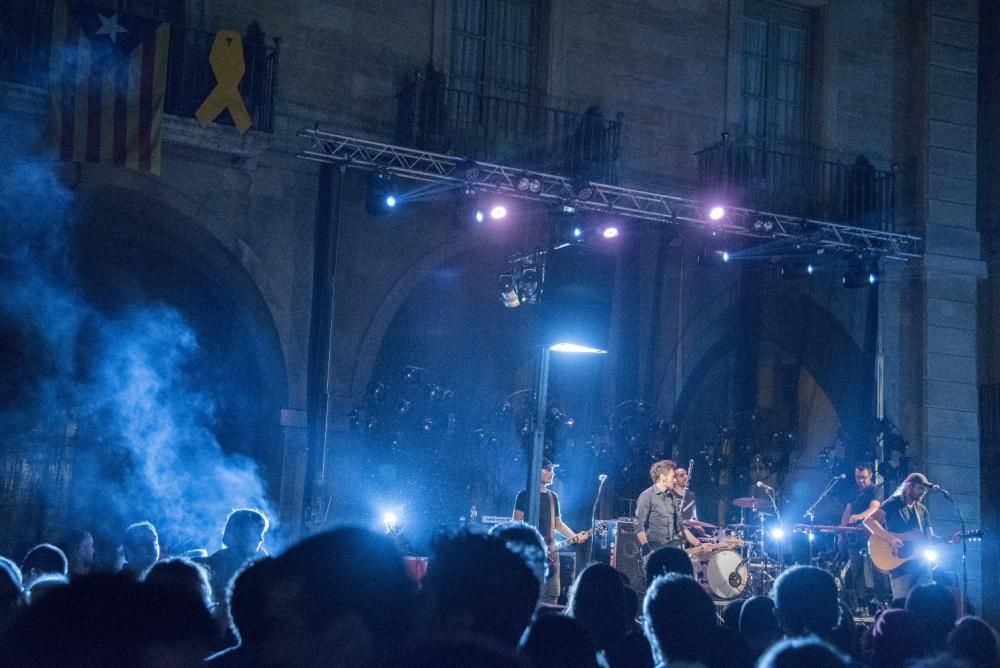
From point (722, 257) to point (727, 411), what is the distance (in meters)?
2.80

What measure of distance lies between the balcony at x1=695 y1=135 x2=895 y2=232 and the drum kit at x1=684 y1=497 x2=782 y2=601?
4724 mm

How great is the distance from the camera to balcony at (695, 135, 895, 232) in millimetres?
17047

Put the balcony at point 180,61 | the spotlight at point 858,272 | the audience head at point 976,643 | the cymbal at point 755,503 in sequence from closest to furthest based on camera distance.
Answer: the audience head at point 976,643
the balcony at point 180,61
the cymbal at point 755,503
the spotlight at point 858,272

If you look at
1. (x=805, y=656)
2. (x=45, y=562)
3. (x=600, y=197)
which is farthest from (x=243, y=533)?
(x=600, y=197)

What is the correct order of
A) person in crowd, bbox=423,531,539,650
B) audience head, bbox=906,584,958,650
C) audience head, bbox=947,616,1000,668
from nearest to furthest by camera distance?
person in crowd, bbox=423,531,539,650 < audience head, bbox=947,616,1000,668 < audience head, bbox=906,584,958,650

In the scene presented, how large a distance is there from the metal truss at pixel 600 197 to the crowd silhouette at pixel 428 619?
8.47 m

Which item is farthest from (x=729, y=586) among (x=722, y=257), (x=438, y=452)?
(x=722, y=257)

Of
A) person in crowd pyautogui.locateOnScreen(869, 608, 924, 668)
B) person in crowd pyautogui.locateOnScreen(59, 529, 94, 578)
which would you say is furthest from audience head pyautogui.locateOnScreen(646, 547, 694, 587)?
person in crowd pyautogui.locateOnScreen(59, 529, 94, 578)

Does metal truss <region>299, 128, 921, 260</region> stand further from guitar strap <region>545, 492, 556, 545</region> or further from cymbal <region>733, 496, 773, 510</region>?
guitar strap <region>545, 492, 556, 545</region>

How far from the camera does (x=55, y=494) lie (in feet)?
46.2

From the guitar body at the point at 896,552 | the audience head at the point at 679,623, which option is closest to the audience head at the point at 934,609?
the audience head at the point at 679,623

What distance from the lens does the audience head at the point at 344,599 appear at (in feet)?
9.42

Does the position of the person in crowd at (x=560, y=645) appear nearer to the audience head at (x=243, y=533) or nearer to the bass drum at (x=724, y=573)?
the audience head at (x=243, y=533)

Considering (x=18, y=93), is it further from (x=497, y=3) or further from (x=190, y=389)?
(x=497, y=3)
